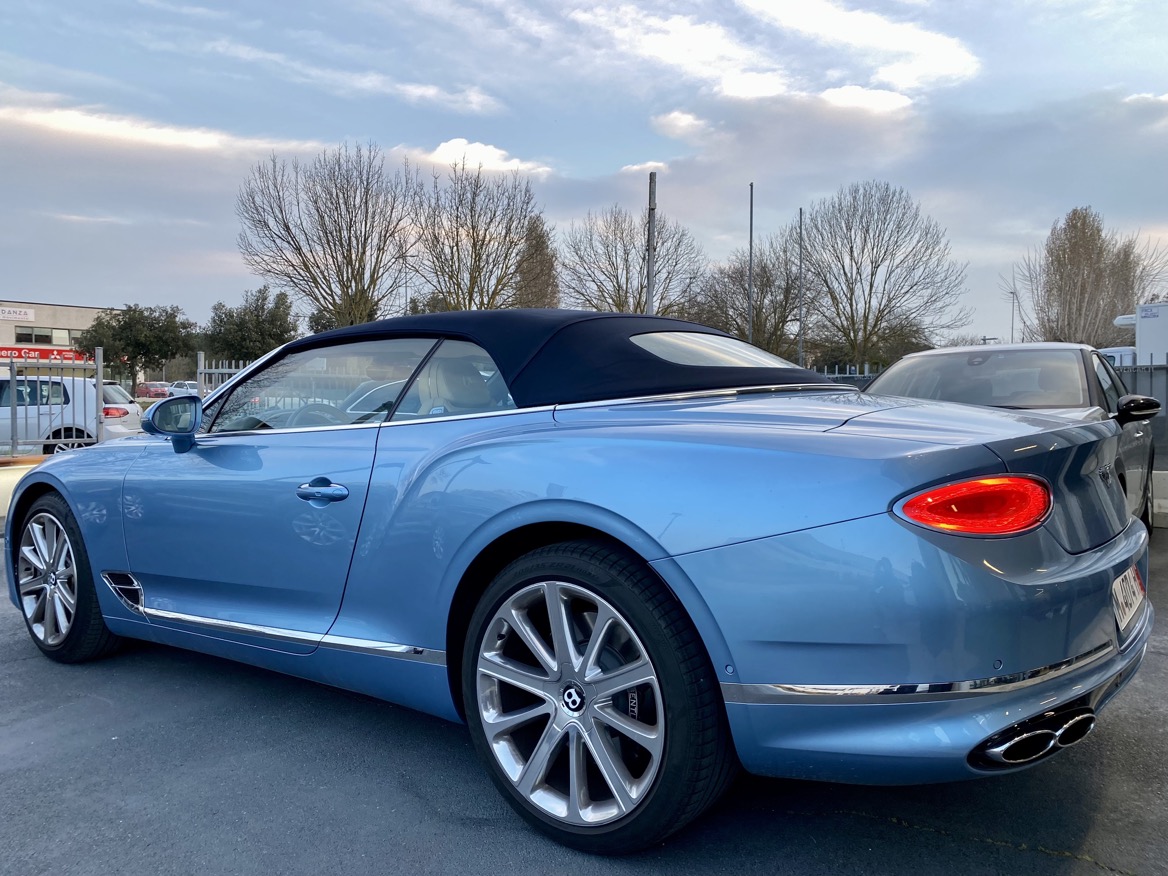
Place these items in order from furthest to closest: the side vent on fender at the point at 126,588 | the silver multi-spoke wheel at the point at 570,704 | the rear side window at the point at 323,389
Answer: the side vent on fender at the point at 126,588 < the rear side window at the point at 323,389 < the silver multi-spoke wheel at the point at 570,704

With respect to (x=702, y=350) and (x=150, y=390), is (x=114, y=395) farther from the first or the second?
(x=150, y=390)

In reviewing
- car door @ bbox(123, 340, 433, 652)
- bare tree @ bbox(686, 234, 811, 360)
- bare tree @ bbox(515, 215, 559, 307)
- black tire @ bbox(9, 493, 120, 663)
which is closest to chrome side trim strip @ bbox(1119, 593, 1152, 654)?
car door @ bbox(123, 340, 433, 652)

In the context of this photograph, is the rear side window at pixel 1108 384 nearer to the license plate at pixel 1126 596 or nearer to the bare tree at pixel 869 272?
the license plate at pixel 1126 596

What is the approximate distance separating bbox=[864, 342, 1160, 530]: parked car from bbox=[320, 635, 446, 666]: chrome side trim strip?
12.5ft

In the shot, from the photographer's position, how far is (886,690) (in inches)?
71.4

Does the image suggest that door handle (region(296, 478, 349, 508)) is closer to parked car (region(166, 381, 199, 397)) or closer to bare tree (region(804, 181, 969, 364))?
parked car (region(166, 381, 199, 397))

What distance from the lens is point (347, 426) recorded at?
2863mm

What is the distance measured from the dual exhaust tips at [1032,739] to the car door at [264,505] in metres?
1.78

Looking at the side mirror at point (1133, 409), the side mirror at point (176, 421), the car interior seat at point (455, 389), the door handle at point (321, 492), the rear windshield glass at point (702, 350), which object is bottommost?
the door handle at point (321, 492)

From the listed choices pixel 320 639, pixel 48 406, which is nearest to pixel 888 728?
pixel 320 639

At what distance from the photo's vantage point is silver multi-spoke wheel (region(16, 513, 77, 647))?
380 cm

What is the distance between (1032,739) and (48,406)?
1253cm

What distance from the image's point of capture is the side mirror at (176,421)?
3330mm

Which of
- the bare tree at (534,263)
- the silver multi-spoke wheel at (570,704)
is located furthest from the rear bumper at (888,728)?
the bare tree at (534,263)
